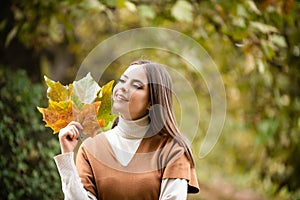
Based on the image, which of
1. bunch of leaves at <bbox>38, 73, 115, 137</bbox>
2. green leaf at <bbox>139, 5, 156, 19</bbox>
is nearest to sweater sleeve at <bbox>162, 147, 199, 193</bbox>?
bunch of leaves at <bbox>38, 73, 115, 137</bbox>

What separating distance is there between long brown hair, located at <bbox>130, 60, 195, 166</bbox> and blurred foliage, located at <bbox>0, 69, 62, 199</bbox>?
178 centimetres

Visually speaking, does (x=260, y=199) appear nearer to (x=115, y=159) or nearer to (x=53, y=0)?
(x=53, y=0)

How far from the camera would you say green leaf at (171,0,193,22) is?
4.34 meters

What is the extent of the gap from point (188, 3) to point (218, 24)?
1.74ft

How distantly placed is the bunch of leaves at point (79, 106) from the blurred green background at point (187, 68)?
0.45 metres

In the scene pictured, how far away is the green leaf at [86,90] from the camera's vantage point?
8.25ft

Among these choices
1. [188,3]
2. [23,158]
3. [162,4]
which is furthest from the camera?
[162,4]

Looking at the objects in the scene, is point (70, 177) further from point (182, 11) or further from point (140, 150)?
point (182, 11)

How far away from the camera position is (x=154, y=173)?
8.18 feet

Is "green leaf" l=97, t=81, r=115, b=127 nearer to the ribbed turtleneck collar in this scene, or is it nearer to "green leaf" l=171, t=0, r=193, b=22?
the ribbed turtleneck collar

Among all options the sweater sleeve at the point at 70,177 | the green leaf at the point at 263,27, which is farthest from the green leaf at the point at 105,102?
the green leaf at the point at 263,27

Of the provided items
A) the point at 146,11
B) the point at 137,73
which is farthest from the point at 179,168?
the point at 146,11

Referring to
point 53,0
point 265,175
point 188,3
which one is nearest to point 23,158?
point 53,0

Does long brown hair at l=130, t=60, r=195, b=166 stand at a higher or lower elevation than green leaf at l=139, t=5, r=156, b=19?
higher
